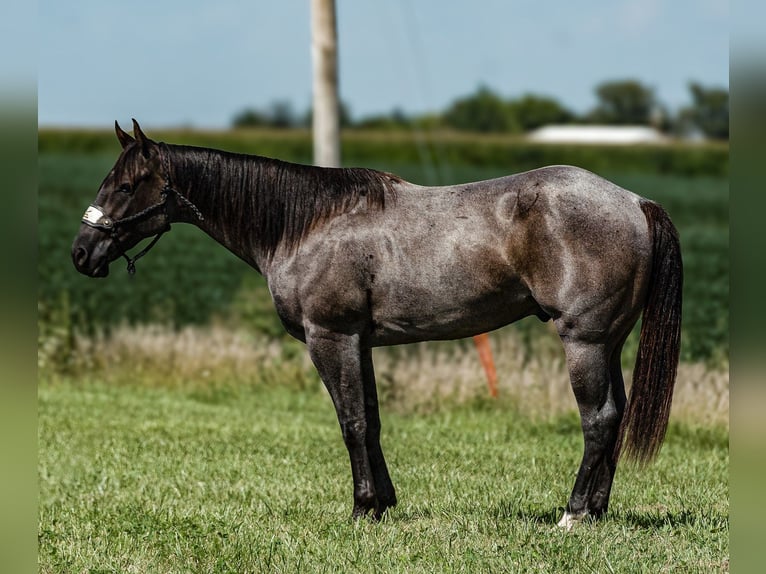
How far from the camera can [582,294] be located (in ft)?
17.4

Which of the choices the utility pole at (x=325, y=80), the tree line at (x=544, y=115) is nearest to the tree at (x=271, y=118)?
the tree line at (x=544, y=115)

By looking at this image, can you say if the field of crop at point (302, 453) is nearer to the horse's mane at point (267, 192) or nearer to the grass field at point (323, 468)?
the grass field at point (323, 468)

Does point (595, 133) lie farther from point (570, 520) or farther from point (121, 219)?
point (121, 219)

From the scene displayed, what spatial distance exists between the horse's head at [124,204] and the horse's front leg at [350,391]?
117 cm

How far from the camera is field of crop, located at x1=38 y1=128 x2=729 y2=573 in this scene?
17.2 feet

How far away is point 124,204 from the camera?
225 inches

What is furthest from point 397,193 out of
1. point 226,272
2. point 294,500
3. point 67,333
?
point 226,272

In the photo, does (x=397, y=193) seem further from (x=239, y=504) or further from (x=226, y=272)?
(x=226, y=272)

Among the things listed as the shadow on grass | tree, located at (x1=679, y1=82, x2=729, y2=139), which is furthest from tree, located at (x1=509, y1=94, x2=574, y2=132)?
the shadow on grass

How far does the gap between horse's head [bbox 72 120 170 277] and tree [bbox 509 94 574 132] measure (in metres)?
107

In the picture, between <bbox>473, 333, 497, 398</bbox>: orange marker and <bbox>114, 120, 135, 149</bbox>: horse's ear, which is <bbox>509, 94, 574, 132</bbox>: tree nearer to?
<bbox>473, 333, 497, 398</bbox>: orange marker

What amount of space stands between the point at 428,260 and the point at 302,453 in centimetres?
324

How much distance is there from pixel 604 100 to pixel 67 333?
387ft

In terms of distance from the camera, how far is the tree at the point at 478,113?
10256 cm
